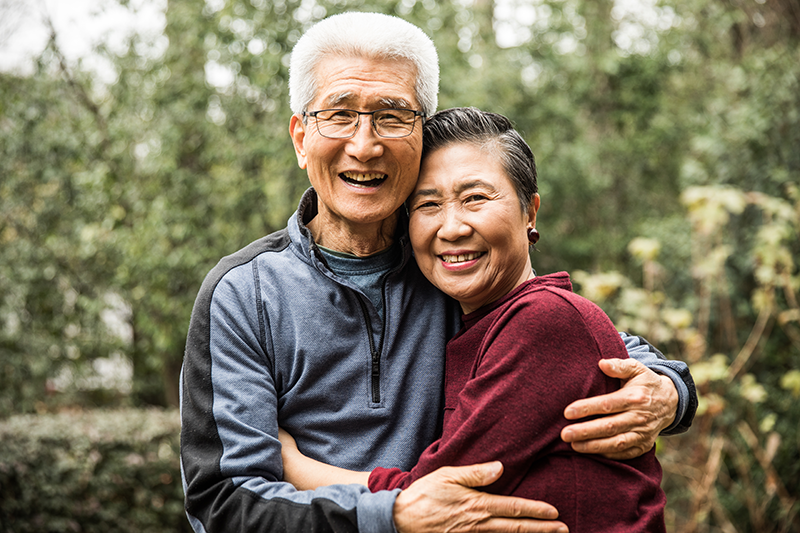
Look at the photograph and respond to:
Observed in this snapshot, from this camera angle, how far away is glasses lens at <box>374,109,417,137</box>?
5.77 feet

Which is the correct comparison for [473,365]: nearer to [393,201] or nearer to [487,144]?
[393,201]

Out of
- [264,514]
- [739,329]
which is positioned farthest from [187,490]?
[739,329]

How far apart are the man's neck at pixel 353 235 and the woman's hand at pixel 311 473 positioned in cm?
59

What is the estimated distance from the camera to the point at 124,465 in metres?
4.50

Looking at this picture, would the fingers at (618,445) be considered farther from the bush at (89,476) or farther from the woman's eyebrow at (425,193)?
the bush at (89,476)

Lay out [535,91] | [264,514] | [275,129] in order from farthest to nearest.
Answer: [535,91]
[275,129]
[264,514]

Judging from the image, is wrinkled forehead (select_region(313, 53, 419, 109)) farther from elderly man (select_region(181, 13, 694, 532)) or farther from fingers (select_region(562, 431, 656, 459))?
fingers (select_region(562, 431, 656, 459))

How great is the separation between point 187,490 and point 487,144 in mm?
1210

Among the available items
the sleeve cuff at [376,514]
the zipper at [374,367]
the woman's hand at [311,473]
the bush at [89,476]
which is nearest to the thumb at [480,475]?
the sleeve cuff at [376,514]

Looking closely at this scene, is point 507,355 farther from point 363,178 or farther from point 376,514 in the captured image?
point 363,178

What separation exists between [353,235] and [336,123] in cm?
33

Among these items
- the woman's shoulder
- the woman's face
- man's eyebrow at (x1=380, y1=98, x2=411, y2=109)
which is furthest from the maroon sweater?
man's eyebrow at (x1=380, y1=98, x2=411, y2=109)

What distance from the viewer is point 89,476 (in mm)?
4414

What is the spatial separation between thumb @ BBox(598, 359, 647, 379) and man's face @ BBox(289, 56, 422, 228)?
71 centimetres
